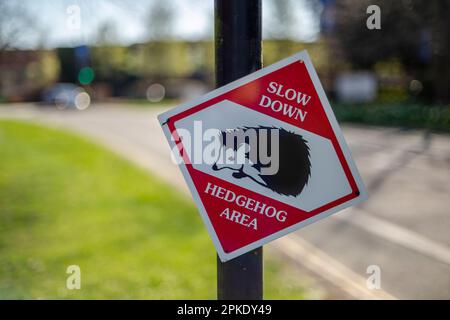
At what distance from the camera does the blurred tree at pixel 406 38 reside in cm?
2064

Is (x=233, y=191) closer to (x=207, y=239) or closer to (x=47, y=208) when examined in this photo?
(x=207, y=239)

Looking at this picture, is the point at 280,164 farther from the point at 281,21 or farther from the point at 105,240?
the point at 281,21

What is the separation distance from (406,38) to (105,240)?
22.0 meters

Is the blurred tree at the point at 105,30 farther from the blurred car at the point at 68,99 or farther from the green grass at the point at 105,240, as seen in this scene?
the blurred car at the point at 68,99

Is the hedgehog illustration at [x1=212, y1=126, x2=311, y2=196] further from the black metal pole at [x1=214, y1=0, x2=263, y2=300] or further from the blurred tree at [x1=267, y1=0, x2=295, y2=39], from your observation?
the blurred tree at [x1=267, y1=0, x2=295, y2=39]

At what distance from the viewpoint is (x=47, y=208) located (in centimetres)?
810

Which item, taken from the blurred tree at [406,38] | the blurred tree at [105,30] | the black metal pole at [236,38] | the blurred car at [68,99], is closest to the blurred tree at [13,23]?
the blurred tree at [105,30]

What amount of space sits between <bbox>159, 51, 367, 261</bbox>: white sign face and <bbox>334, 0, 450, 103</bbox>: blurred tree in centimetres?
1595

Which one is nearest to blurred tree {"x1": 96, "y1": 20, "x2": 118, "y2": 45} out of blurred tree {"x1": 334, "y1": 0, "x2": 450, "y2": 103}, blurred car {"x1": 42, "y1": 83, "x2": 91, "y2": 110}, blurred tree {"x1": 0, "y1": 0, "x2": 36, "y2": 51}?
blurred tree {"x1": 0, "y1": 0, "x2": 36, "y2": 51}

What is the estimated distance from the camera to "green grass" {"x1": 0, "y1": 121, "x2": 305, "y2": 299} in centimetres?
475

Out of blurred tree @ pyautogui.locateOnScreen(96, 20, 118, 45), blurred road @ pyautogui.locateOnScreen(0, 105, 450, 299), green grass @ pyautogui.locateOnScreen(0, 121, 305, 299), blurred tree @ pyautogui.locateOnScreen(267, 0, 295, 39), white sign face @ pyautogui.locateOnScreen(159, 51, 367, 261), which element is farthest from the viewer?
blurred tree @ pyautogui.locateOnScreen(267, 0, 295, 39)

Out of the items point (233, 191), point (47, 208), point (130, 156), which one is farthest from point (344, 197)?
point (130, 156)
